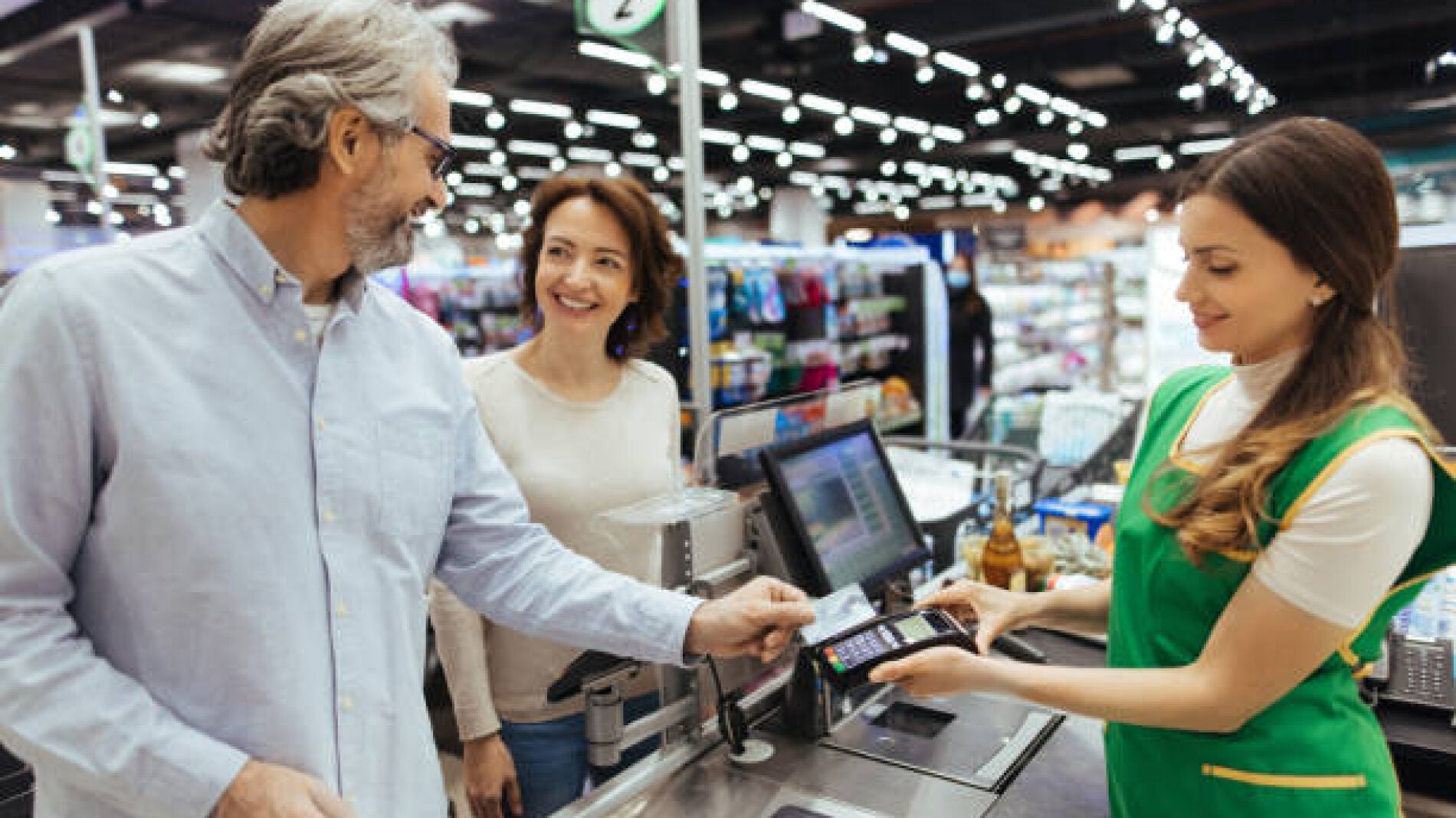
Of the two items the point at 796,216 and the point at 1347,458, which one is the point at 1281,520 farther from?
the point at 796,216

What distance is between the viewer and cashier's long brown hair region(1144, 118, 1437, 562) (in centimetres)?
113

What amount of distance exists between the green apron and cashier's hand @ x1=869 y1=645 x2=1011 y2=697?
198 millimetres

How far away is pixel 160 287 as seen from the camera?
41.4 inches

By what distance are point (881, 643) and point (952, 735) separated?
44cm

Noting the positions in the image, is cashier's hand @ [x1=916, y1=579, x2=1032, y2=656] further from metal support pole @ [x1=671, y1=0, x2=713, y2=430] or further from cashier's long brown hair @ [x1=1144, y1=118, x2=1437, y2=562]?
metal support pole @ [x1=671, y1=0, x2=713, y2=430]

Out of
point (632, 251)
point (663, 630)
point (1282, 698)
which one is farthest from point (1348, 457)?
point (632, 251)

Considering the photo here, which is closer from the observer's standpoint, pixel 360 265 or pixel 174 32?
pixel 360 265

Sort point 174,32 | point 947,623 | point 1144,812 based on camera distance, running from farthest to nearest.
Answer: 1. point 174,32
2. point 947,623
3. point 1144,812

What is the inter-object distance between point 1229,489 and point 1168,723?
0.98ft

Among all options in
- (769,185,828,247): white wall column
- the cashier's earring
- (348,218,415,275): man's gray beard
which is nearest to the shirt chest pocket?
(348,218,415,275): man's gray beard

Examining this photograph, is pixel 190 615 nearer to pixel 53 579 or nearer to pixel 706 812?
pixel 53 579

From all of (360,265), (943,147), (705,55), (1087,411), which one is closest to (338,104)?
(360,265)

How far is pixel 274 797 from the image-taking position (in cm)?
99

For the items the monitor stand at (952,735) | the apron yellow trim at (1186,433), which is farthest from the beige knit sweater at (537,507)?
the apron yellow trim at (1186,433)
